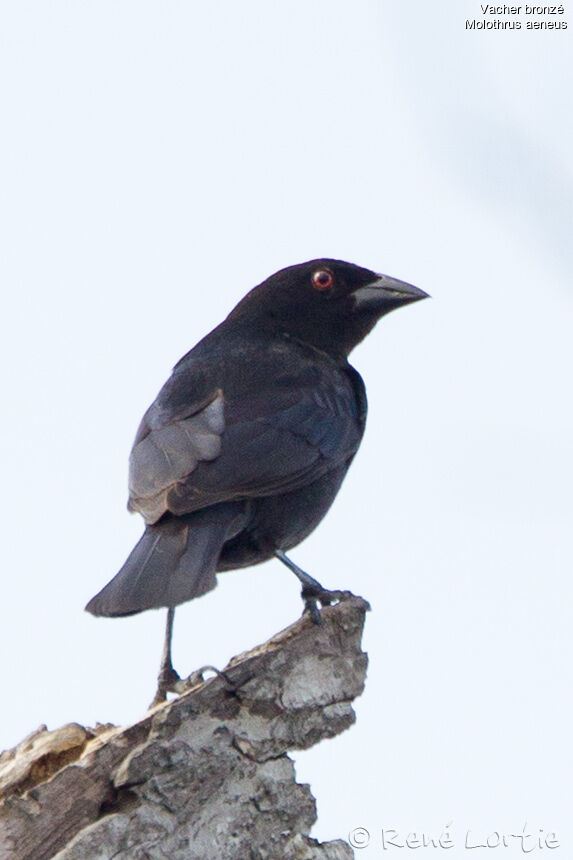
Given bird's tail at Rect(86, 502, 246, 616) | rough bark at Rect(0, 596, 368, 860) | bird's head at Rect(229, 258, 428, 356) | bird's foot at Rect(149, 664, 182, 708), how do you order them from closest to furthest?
rough bark at Rect(0, 596, 368, 860)
bird's tail at Rect(86, 502, 246, 616)
bird's foot at Rect(149, 664, 182, 708)
bird's head at Rect(229, 258, 428, 356)

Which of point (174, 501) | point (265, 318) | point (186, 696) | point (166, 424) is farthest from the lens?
point (265, 318)

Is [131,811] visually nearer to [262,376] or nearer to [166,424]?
[166,424]

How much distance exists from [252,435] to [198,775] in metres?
2.28

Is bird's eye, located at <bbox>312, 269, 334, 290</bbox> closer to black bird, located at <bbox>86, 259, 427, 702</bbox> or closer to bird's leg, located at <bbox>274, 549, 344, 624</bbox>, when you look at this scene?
black bird, located at <bbox>86, 259, 427, 702</bbox>

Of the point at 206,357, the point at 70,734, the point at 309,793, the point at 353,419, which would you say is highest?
the point at 206,357

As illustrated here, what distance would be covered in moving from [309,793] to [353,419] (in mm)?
3105

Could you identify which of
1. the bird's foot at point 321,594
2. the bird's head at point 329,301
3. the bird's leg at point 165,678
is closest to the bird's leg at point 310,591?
the bird's foot at point 321,594

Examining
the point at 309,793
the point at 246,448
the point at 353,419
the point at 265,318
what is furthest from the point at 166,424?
the point at 309,793

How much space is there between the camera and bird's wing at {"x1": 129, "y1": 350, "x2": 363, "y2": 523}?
630 centimetres

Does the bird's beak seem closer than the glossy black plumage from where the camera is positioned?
No

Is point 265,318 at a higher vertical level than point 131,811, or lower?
higher

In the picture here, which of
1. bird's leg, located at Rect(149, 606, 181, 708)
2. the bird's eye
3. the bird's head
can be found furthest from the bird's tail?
the bird's eye

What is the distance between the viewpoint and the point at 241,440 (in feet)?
21.6

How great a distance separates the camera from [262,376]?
732cm
